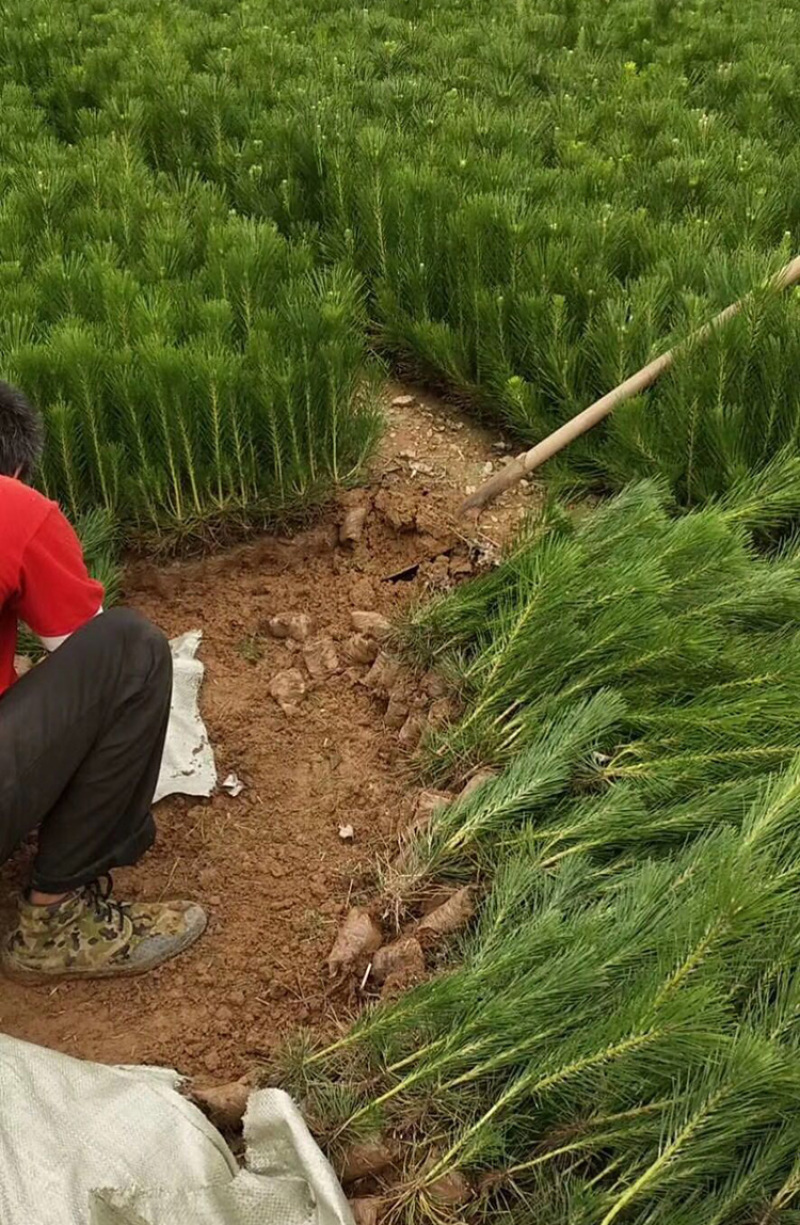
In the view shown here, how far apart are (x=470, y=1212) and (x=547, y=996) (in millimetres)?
293

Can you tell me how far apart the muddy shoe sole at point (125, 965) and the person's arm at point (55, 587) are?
526 mm

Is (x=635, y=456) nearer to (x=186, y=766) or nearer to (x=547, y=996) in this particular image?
(x=186, y=766)

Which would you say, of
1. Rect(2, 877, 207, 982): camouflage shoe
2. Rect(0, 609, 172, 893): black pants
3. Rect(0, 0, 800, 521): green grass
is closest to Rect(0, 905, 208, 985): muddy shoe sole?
Rect(2, 877, 207, 982): camouflage shoe

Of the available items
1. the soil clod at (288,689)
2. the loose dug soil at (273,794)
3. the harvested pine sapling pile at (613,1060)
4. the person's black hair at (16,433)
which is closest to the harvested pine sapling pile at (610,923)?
the harvested pine sapling pile at (613,1060)

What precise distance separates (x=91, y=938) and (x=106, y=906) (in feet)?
0.18

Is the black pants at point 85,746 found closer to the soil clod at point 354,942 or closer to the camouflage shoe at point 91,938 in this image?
the camouflage shoe at point 91,938

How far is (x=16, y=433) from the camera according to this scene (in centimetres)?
174

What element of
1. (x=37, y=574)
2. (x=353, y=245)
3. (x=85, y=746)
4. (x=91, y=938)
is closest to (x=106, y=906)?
(x=91, y=938)

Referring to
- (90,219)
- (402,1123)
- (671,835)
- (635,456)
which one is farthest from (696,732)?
(90,219)

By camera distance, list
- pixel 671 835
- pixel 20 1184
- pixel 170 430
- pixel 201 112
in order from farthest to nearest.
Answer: pixel 201 112 → pixel 170 430 → pixel 671 835 → pixel 20 1184

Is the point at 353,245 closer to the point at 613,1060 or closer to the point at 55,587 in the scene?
the point at 55,587

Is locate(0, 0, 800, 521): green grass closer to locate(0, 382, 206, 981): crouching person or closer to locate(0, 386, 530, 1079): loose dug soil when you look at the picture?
locate(0, 386, 530, 1079): loose dug soil

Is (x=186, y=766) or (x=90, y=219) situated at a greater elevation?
(x=90, y=219)

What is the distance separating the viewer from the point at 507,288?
320 centimetres
